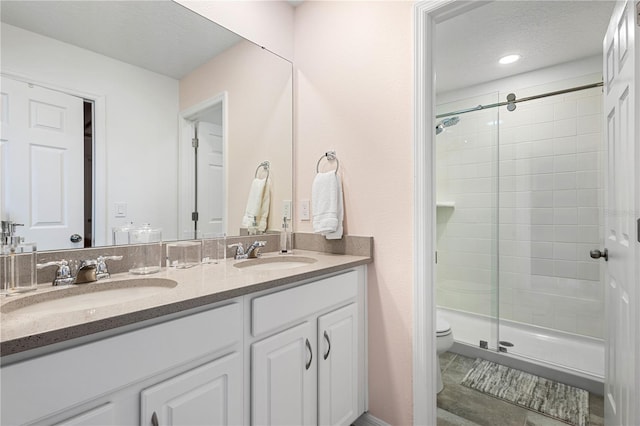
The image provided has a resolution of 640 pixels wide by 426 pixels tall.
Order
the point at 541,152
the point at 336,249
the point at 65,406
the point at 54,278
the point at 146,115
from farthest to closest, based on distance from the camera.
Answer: the point at 541,152 → the point at 336,249 → the point at 146,115 → the point at 54,278 → the point at 65,406

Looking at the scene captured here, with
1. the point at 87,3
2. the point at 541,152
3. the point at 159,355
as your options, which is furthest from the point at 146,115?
the point at 541,152

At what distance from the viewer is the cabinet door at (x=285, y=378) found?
1.04 m

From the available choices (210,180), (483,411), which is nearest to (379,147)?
(210,180)

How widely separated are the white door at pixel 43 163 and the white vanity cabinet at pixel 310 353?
2.48 ft

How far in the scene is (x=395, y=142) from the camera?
4.90ft

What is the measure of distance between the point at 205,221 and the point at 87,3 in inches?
38.0

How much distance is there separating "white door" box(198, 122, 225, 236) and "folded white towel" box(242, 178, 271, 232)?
16cm

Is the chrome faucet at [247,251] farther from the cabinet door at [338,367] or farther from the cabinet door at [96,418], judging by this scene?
the cabinet door at [96,418]

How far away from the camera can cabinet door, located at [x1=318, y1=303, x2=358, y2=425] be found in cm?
130

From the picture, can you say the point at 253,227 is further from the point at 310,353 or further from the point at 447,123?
the point at 447,123

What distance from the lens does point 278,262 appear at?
1670 mm

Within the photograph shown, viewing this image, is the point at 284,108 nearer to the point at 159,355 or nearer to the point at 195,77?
the point at 195,77

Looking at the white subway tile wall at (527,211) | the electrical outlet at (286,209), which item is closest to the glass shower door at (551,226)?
the white subway tile wall at (527,211)

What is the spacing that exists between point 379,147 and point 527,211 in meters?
1.80
